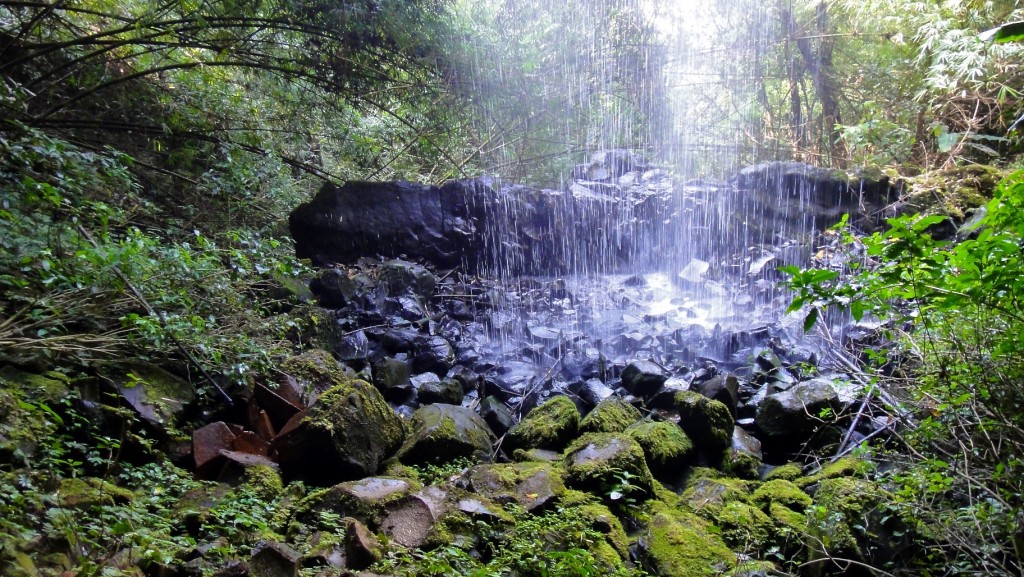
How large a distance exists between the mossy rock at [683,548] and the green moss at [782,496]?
0.49 metres

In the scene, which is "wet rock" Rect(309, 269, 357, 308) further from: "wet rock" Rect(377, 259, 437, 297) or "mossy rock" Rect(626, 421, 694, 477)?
"mossy rock" Rect(626, 421, 694, 477)

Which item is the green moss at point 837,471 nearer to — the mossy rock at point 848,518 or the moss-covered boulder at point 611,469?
the mossy rock at point 848,518

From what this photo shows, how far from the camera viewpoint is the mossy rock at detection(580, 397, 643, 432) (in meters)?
4.05

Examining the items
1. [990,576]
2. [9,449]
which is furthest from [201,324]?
[990,576]

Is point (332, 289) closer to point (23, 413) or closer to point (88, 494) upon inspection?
point (23, 413)

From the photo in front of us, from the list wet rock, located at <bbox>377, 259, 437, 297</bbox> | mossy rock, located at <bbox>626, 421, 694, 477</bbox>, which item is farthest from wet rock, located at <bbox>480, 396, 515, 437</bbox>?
wet rock, located at <bbox>377, 259, 437, 297</bbox>

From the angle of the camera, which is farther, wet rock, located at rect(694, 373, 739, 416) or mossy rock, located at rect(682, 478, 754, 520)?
wet rock, located at rect(694, 373, 739, 416)

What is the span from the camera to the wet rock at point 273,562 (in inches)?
80.3

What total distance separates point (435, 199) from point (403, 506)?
7137mm

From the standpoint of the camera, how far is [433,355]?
6266 mm

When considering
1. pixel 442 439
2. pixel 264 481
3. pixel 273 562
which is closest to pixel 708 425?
pixel 442 439

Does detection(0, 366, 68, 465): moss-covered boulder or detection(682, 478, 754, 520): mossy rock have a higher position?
detection(0, 366, 68, 465): moss-covered boulder

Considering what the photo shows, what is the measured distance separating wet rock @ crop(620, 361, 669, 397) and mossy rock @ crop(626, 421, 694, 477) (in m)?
1.28

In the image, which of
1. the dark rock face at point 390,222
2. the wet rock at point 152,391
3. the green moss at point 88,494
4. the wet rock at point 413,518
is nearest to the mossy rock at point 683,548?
the wet rock at point 413,518
